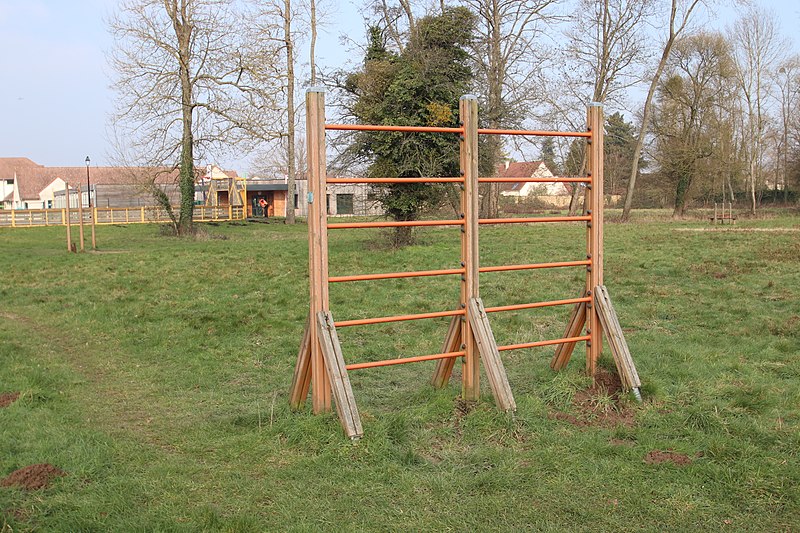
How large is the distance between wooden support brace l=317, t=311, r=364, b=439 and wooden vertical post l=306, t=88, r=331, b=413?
8 centimetres

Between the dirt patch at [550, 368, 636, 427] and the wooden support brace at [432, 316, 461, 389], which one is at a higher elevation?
the wooden support brace at [432, 316, 461, 389]

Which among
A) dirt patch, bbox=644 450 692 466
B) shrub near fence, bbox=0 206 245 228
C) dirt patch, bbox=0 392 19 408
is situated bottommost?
dirt patch, bbox=644 450 692 466

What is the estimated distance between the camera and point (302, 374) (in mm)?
4941

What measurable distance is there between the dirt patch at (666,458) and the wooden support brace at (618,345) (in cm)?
96

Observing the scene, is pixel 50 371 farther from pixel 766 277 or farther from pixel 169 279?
Result: pixel 766 277

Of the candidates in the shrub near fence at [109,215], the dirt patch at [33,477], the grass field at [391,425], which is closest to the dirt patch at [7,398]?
the grass field at [391,425]

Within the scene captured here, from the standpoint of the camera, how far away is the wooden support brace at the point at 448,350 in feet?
17.6

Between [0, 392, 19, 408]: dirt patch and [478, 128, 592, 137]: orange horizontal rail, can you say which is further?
[0, 392, 19, 408]: dirt patch

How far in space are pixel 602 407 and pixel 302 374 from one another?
2120 millimetres

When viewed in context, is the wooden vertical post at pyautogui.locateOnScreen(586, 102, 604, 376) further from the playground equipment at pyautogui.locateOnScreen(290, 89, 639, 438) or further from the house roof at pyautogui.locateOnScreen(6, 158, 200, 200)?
the house roof at pyautogui.locateOnScreen(6, 158, 200, 200)

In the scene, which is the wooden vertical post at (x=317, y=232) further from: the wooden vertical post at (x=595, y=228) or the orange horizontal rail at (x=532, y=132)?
the wooden vertical post at (x=595, y=228)

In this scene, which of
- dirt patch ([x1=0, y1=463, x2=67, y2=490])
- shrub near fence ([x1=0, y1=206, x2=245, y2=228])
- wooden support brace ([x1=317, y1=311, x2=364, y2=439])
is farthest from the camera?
shrub near fence ([x1=0, y1=206, x2=245, y2=228])

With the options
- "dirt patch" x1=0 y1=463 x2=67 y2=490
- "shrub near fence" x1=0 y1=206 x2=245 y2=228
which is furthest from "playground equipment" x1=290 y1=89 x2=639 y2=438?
"shrub near fence" x1=0 y1=206 x2=245 y2=228

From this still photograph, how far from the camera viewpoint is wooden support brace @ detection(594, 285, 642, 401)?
5203mm
